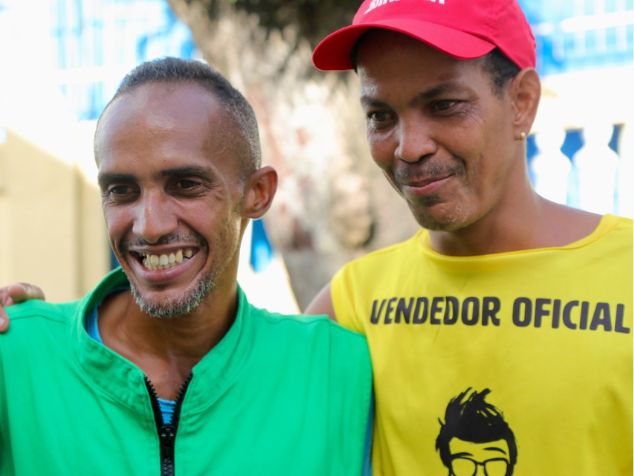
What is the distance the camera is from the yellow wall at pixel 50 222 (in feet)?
26.5

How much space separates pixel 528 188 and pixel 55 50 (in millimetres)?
7106

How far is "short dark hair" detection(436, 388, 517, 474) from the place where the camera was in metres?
2.27

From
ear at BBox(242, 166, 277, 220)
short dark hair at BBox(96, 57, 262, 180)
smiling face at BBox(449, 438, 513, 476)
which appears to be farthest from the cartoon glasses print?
short dark hair at BBox(96, 57, 262, 180)

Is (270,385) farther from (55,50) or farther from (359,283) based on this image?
(55,50)

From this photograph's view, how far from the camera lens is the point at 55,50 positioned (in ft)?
27.1

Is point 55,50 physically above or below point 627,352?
above

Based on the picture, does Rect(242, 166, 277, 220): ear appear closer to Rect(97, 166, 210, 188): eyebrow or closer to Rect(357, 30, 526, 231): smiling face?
Rect(97, 166, 210, 188): eyebrow

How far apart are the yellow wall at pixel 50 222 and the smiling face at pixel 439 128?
631cm

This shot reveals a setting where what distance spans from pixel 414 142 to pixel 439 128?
97 mm

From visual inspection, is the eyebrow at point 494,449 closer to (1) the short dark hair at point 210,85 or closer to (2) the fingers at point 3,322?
(1) the short dark hair at point 210,85

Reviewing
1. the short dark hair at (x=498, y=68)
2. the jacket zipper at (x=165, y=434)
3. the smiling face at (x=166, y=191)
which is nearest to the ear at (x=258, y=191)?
the smiling face at (x=166, y=191)

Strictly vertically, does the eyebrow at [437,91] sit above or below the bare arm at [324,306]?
above

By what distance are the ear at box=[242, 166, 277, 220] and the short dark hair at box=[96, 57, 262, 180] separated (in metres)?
0.03

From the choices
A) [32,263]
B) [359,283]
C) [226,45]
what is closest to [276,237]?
[226,45]
